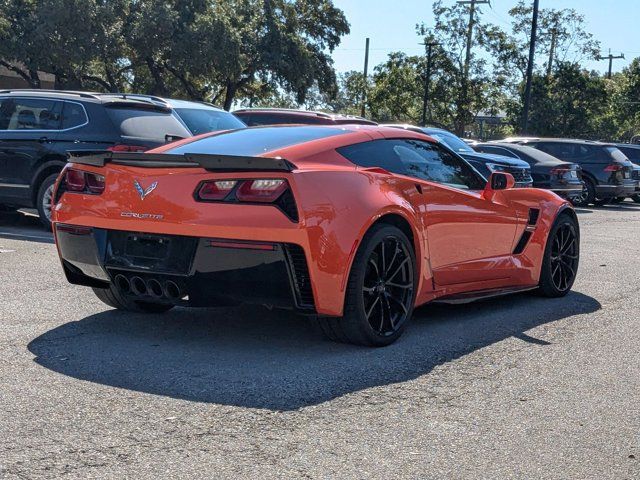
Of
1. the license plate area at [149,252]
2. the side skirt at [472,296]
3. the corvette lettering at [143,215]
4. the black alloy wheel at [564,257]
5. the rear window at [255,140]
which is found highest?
the rear window at [255,140]

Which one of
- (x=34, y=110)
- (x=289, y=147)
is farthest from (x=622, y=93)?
(x=289, y=147)

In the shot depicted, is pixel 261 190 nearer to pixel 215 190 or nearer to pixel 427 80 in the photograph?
pixel 215 190

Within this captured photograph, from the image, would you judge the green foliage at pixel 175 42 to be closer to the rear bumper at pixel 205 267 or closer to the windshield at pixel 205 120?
the windshield at pixel 205 120

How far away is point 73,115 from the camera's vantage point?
11.2 m

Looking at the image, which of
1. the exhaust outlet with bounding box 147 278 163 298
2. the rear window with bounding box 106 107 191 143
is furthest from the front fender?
the rear window with bounding box 106 107 191 143

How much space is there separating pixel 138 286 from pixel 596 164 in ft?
66.3

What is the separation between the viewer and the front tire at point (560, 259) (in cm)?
768

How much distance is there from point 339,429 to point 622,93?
57.3 m

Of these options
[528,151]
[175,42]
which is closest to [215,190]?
[528,151]

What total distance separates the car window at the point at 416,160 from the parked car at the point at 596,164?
673 inches

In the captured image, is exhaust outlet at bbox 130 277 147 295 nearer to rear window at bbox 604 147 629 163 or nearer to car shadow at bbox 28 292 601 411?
car shadow at bbox 28 292 601 411

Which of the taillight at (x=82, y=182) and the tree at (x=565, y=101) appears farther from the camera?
the tree at (x=565, y=101)

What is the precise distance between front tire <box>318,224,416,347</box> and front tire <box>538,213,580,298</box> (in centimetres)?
214

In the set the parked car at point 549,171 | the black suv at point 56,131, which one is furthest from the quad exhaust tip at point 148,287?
the parked car at point 549,171
